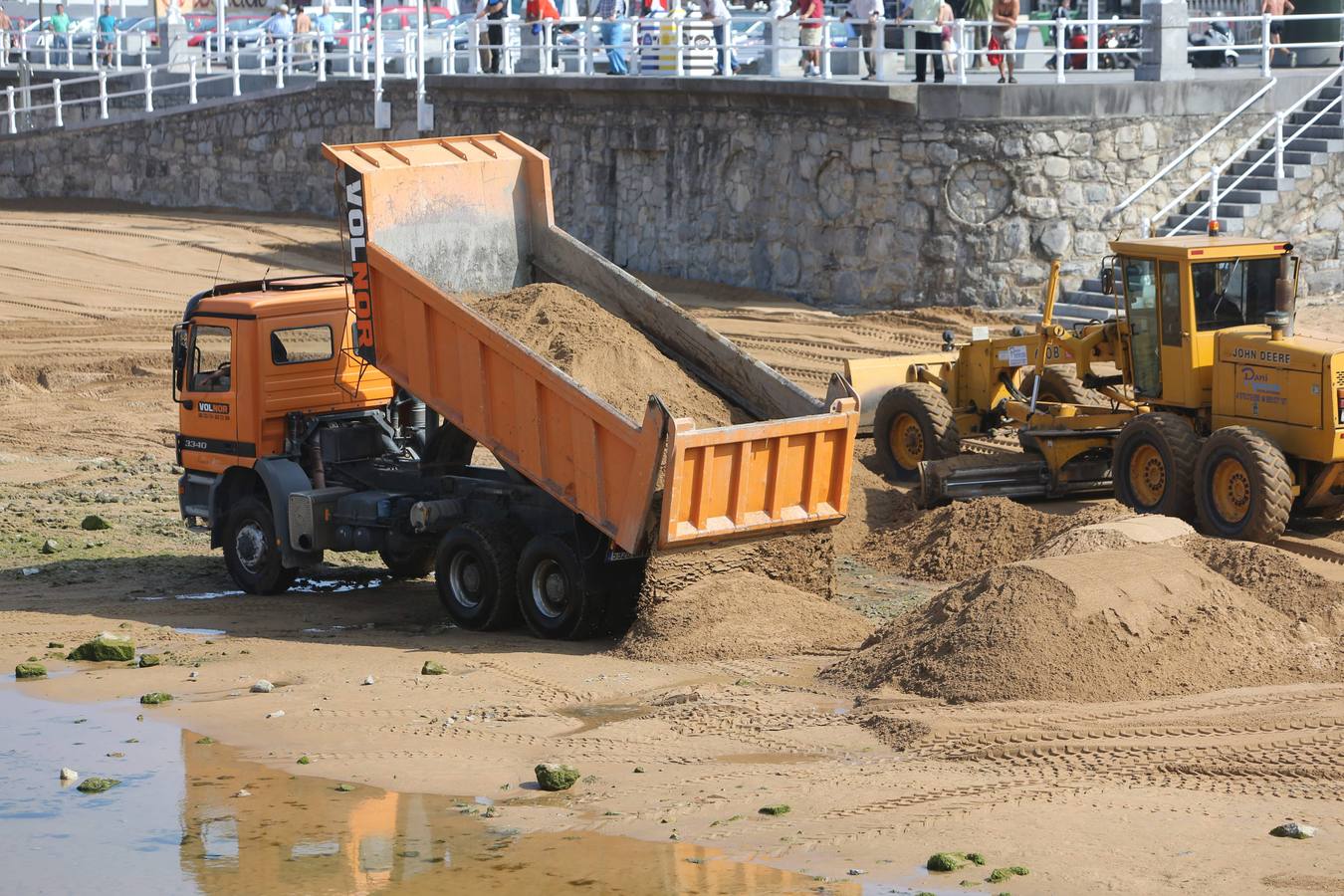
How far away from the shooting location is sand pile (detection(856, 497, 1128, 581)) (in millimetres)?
14508

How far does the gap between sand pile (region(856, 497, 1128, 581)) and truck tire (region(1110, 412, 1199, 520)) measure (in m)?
0.25

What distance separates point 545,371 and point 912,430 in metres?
6.51

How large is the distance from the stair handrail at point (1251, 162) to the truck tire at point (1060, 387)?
6.39 m

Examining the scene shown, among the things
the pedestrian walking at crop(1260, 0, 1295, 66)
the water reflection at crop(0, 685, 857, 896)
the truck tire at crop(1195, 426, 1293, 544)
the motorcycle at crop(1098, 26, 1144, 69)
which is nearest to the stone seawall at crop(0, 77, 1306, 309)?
the pedestrian walking at crop(1260, 0, 1295, 66)

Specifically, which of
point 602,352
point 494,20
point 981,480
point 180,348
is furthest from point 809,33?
point 602,352

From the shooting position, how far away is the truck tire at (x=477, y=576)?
12.7m

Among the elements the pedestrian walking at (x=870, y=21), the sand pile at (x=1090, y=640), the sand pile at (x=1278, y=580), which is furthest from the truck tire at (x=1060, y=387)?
the pedestrian walking at (x=870, y=21)

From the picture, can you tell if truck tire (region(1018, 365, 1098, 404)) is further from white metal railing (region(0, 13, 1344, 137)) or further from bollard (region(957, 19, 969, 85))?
bollard (region(957, 19, 969, 85))

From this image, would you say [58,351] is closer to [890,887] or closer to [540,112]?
[540,112]

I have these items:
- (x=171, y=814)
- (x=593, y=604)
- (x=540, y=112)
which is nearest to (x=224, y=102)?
(x=540, y=112)

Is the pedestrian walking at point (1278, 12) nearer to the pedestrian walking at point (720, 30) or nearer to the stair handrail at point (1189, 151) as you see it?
the stair handrail at point (1189, 151)

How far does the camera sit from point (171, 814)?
941cm

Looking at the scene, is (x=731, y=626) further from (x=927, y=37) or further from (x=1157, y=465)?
(x=927, y=37)

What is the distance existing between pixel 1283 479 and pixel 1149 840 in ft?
21.7
